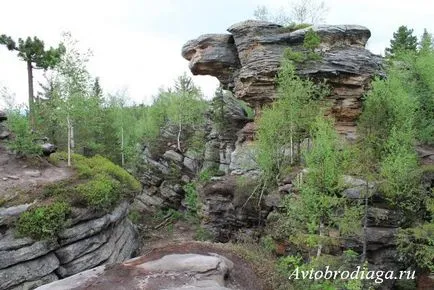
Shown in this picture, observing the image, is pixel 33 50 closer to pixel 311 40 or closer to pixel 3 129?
pixel 3 129

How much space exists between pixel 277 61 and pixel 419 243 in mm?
14677

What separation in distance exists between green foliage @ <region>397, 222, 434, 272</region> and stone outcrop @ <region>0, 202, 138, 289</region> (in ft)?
40.2

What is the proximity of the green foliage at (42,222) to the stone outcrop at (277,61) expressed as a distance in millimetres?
16214

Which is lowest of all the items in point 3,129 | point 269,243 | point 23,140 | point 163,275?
point 269,243

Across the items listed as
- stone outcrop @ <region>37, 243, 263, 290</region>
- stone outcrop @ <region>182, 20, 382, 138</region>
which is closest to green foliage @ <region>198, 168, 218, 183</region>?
stone outcrop @ <region>182, 20, 382, 138</region>

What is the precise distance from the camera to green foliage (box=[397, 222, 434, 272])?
14695mm

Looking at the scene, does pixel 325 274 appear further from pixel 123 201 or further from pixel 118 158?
pixel 118 158

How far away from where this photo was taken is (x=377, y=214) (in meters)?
17.0

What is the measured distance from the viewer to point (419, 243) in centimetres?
1591

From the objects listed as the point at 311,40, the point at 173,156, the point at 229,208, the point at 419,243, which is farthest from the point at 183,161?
the point at 419,243

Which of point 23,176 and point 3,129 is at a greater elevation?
point 3,129

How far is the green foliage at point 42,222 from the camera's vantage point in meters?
13.7

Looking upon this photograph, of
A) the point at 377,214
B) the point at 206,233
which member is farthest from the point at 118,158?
the point at 377,214

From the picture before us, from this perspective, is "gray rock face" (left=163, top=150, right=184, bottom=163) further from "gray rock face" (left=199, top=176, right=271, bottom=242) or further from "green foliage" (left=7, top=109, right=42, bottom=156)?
"green foliage" (left=7, top=109, right=42, bottom=156)
